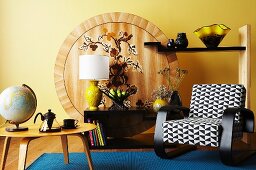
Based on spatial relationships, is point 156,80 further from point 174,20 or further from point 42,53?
point 42,53

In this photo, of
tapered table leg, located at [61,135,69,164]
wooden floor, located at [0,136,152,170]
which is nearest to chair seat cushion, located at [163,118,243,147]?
tapered table leg, located at [61,135,69,164]

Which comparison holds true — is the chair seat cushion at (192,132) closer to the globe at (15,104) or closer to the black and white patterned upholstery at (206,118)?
the black and white patterned upholstery at (206,118)

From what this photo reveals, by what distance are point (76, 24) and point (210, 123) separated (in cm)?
239

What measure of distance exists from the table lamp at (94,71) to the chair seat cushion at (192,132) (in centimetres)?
102

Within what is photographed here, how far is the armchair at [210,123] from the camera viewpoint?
3115mm

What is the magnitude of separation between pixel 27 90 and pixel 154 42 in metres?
1.99

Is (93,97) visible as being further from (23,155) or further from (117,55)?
(23,155)

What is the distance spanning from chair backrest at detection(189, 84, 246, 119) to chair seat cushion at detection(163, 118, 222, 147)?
464 mm

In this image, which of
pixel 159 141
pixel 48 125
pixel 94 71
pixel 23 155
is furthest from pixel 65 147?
pixel 94 71

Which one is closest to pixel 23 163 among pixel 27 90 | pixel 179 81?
pixel 27 90

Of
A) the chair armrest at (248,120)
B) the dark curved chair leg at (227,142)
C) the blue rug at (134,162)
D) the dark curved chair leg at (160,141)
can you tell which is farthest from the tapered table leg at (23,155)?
the chair armrest at (248,120)

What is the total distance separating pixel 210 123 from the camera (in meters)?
3.19

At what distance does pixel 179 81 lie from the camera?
4.55 meters

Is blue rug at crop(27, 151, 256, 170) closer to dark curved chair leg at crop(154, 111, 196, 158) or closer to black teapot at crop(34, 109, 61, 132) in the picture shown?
dark curved chair leg at crop(154, 111, 196, 158)
